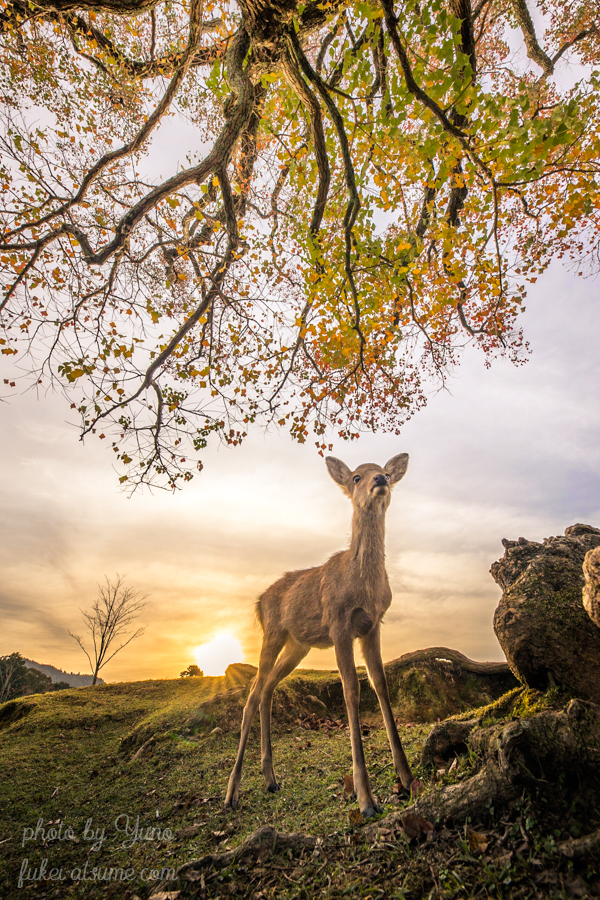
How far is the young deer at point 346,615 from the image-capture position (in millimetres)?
4324

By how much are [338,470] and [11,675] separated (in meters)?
24.7

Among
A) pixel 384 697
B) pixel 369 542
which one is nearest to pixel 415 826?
pixel 384 697

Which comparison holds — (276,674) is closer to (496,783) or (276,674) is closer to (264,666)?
(264,666)

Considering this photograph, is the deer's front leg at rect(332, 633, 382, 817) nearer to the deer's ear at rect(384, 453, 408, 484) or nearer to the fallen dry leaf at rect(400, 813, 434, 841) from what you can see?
the fallen dry leaf at rect(400, 813, 434, 841)

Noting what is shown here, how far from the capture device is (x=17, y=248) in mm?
7332

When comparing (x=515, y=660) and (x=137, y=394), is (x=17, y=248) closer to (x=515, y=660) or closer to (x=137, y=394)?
(x=137, y=394)

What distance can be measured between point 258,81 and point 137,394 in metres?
6.59

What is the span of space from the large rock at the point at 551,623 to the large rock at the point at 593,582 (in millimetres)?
714

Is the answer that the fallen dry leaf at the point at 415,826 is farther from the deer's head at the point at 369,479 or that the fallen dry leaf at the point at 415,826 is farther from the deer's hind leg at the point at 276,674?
the deer's head at the point at 369,479

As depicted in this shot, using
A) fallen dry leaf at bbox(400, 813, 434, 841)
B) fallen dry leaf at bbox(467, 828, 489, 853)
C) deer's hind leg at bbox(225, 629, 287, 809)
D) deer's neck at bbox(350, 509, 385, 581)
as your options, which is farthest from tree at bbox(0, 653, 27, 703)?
fallen dry leaf at bbox(467, 828, 489, 853)

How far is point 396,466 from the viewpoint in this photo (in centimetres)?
605

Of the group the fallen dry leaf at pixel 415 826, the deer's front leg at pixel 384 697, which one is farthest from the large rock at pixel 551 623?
the fallen dry leaf at pixel 415 826

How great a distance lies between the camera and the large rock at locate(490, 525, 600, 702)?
3.61 meters

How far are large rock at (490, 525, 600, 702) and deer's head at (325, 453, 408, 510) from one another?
1.82 m
